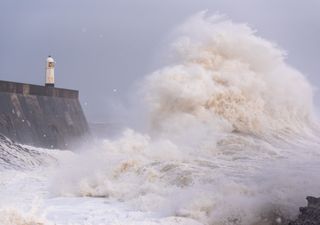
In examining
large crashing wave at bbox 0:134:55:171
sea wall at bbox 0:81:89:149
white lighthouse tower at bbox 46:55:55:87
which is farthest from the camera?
white lighthouse tower at bbox 46:55:55:87

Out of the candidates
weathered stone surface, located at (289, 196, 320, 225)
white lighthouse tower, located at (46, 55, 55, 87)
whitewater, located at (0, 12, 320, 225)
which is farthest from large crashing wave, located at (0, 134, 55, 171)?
weathered stone surface, located at (289, 196, 320, 225)

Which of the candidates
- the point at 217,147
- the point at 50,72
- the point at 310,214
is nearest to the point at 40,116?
the point at 50,72

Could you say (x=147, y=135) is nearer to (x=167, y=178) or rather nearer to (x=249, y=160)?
(x=249, y=160)

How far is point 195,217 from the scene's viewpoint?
6.10m

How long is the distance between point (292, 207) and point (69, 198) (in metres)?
3.48

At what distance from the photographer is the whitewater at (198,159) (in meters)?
6.32

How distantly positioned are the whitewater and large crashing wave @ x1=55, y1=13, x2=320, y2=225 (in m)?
0.03

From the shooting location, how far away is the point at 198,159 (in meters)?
9.77

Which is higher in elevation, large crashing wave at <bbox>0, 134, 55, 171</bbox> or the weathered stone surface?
large crashing wave at <bbox>0, 134, 55, 171</bbox>

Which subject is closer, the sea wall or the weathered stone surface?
the weathered stone surface

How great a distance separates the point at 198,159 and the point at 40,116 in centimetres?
582

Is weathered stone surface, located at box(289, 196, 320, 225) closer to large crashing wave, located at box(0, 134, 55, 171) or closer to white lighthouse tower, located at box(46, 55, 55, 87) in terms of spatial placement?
large crashing wave, located at box(0, 134, 55, 171)

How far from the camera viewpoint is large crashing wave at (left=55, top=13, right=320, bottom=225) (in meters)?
6.57

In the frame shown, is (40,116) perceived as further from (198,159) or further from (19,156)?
(198,159)
